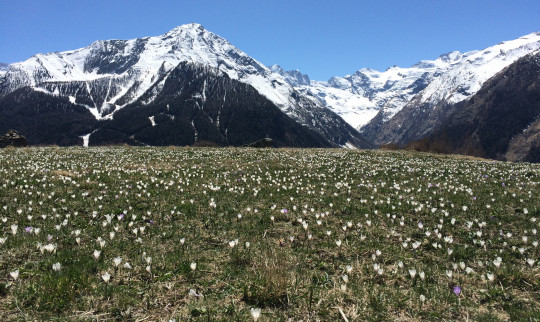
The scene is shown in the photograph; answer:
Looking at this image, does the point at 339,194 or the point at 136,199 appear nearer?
the point at 136,199

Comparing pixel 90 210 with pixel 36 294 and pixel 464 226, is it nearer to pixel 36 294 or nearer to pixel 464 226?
pixel 36 294

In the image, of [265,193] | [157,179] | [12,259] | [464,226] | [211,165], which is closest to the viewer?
[12,259]

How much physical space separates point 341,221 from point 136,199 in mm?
6697

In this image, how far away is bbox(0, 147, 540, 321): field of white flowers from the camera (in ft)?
14.2

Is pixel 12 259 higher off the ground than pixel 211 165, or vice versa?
pixel 211 165

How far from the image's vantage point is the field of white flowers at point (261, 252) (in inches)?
171

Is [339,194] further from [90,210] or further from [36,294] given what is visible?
[36,294]

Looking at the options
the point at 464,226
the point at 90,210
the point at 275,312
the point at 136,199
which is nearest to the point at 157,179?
the point at 136,199

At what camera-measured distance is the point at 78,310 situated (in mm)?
4094

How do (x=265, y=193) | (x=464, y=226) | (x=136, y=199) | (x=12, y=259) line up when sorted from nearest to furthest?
(x=12, y=259)
(x=464, y=226)
(x=136, y=199)
(x=265, y=193)

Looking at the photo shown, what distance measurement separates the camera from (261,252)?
20.4 feet

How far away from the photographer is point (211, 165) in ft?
59.4

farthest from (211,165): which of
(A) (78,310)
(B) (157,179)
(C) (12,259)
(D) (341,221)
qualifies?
(A) (78,310)

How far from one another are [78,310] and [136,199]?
6.21 m
